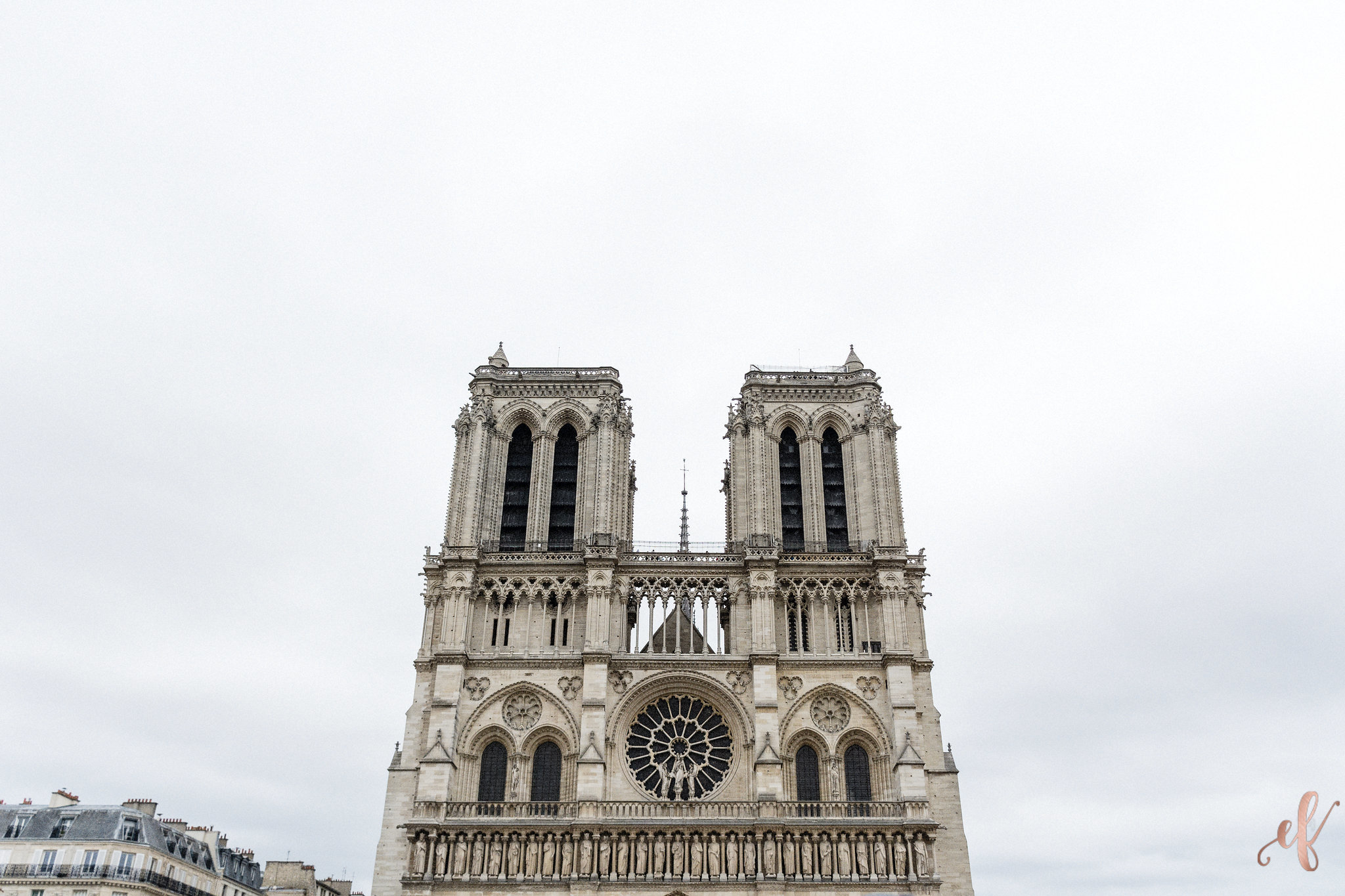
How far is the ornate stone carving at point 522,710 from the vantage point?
4325 centimetres

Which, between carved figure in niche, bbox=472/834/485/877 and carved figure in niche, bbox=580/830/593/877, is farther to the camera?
carved figure in niche, bbox=472/834/485/877

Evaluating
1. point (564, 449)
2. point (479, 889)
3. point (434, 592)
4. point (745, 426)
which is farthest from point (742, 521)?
point (479, 889)

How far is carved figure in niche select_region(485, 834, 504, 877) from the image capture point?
39.2 meters

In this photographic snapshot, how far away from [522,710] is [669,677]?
19.9ft

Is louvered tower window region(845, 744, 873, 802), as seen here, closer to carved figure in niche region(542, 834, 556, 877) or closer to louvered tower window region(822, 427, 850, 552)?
louvered tower window region(822, 427, 850, 552)

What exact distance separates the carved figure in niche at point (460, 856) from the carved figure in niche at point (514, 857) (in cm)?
161

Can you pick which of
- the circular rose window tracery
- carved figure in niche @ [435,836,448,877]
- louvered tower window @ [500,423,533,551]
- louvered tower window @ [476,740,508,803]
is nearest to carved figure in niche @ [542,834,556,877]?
louvered tower window @ [476,740,508,803]

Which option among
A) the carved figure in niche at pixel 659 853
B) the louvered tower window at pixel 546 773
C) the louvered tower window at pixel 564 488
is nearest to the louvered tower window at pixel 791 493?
the louvered tower window at pixel 564 488

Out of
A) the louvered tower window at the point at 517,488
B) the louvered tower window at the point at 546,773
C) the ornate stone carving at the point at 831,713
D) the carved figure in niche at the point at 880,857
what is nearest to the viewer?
the carved figure in niche at the point at 880,857

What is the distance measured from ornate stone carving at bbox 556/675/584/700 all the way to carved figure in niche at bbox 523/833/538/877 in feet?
19.1

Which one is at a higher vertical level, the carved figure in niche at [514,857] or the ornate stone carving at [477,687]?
the ornate stone carving at [477,687]

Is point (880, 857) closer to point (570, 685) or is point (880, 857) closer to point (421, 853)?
point (570, 685)

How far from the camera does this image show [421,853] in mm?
39500

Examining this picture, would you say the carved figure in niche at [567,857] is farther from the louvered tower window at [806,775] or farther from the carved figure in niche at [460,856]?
the louvered tower window at [806,775]
